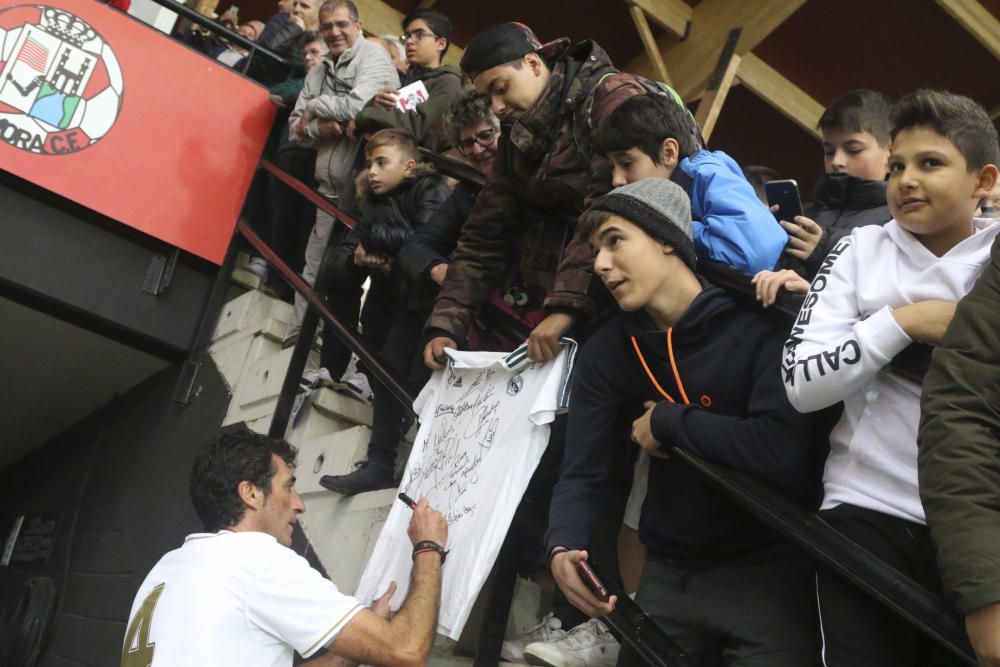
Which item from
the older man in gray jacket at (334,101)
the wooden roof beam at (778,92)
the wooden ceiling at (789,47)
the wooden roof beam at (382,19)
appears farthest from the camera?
the wooden roof beam at (382,19)

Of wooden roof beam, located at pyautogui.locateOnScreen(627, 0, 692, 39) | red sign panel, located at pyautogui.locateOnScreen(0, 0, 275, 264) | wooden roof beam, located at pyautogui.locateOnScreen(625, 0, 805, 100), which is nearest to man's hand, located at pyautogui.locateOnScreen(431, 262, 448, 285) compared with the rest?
red sign panel, located at pyautogui.locateOnScreen(0, 0, 275, 264)

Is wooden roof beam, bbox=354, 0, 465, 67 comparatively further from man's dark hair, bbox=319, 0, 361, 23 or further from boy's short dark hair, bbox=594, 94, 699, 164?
boy's short dark hair, bbox=594, 94, 699, 164

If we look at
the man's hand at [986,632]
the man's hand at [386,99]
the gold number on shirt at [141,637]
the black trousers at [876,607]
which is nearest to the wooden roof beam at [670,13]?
the man's hand at [386,99]

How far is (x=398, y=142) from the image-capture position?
3547 millimetres

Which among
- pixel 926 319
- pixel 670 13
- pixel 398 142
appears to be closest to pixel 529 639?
pixel 926 319

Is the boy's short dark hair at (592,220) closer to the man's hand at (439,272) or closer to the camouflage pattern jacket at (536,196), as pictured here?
the camouflage pattern jacket at (536,196)

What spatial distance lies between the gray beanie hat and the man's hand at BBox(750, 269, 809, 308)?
0.69 ft

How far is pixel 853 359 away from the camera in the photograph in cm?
147

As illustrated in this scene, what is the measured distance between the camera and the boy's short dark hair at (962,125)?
1.56 m

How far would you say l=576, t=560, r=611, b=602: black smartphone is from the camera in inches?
68.9

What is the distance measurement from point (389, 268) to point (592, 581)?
1861 millimetres

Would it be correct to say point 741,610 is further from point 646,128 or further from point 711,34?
point 711,34

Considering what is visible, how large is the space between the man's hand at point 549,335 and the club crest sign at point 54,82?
3380 mm

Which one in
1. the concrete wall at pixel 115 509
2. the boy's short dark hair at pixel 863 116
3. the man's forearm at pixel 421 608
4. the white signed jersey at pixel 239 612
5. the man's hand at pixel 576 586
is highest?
the boy's short dark hair at pixel 863 116
